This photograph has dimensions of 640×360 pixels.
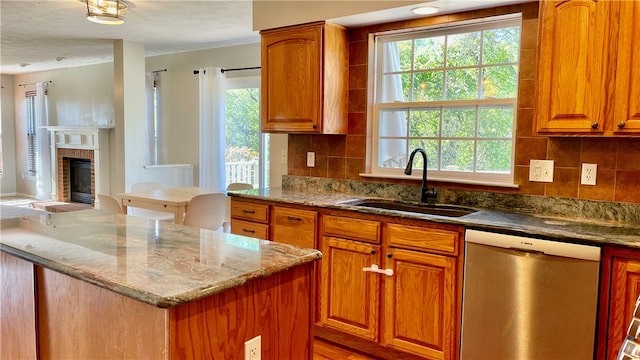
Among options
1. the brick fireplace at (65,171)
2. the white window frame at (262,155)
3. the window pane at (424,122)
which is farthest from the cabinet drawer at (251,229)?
the brick fireplace at (65,171)

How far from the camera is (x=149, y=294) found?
114 centimetres

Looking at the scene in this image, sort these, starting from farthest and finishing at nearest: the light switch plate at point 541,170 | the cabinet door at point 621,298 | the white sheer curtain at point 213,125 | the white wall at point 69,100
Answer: the white wall at point 69,100
the white sheer curtain at point 213,125
the light switch plate at point 541,170
the cabinet door at point 621,298

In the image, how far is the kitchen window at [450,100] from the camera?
288 cm

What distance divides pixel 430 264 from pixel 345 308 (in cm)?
66

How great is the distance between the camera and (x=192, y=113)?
6.21 meters

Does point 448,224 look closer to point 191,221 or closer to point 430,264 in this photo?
point 430,264

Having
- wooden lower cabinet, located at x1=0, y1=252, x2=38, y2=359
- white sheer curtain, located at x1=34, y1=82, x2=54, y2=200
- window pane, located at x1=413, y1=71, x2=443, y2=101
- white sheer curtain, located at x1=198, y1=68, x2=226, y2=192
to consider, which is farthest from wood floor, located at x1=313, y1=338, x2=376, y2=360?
A: white sheer curtain, located at x1=34, y1=82, x2=54, y2=200

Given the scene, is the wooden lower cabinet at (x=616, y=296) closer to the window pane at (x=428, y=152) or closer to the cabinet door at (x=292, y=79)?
the window pane at (x=428, y=152)

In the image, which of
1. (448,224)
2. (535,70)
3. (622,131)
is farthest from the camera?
(535,70)

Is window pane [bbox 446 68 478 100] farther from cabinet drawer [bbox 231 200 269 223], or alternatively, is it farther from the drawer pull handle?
cabinet drawer [bbox 231 200 269 223]

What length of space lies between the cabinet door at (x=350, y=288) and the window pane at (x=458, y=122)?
982mm

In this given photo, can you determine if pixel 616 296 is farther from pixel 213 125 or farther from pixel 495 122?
pixel 213 125

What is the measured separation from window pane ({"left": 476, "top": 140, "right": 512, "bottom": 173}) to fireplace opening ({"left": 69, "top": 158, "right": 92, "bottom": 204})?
6.78m

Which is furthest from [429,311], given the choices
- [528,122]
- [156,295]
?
[156,295]
